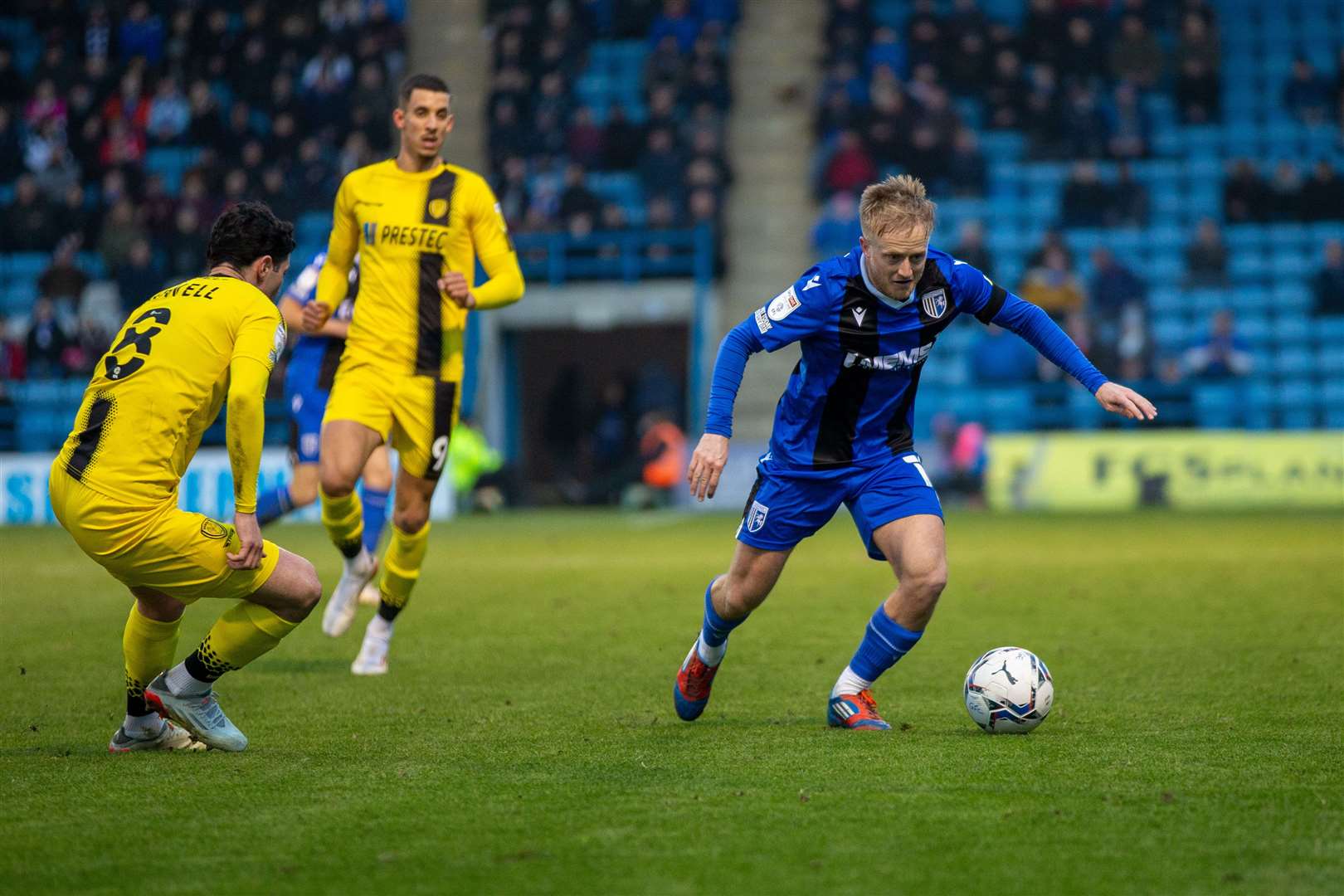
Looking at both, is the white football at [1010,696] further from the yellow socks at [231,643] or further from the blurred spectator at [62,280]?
the blurred spectator at [62,280]

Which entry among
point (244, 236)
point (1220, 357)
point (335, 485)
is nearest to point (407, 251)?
point (335, 485)

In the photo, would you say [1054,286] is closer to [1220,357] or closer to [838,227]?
[1220,357]

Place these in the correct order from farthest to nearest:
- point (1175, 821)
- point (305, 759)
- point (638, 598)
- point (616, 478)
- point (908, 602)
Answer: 1. point (616, 478)
2. point (638, 598)
3. point (908, 602)
4. point (305, 759)
5. point (1175, 821)

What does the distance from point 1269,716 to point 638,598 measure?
5336mm

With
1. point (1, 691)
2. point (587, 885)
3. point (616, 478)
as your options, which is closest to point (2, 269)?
point (616, 478)

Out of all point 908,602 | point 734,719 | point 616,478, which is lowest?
point 616,478

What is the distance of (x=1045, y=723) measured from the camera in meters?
6.00

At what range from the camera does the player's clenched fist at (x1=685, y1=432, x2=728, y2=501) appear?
5.45m

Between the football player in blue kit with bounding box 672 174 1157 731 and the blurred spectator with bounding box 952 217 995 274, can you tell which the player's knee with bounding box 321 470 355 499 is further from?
the blurred spectator with bounding box 952 217 995 274

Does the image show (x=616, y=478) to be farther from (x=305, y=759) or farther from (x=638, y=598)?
(x=305, y=759)

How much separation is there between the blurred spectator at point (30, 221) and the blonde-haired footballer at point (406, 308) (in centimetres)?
1807

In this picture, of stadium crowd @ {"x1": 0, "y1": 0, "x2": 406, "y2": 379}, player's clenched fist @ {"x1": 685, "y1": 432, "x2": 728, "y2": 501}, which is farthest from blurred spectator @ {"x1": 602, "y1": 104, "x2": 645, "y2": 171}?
player's clenched fist @ {"x1": 685, "y1": 432, "x2": 728, "y2": 501}

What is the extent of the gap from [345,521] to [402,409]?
74 cm

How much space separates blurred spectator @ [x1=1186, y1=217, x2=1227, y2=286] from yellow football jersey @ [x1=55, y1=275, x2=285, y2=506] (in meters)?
19.0
